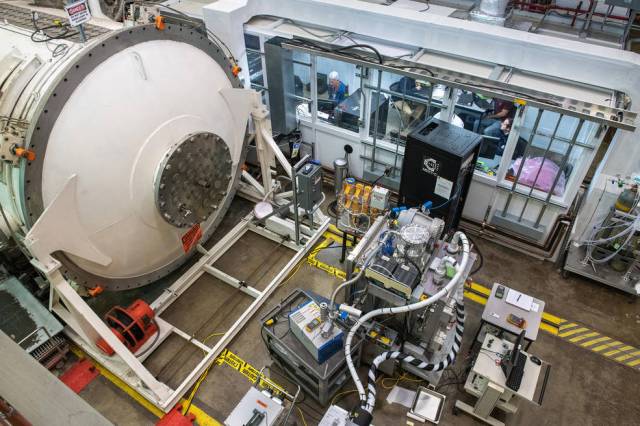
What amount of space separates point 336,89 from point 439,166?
2589 mm

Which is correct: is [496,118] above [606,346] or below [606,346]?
above

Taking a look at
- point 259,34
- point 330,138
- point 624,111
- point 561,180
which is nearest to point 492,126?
point 561,180

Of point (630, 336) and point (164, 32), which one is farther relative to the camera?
point (630, 336)

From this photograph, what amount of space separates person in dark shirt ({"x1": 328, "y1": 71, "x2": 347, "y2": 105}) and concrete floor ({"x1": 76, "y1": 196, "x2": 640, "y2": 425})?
2588mm

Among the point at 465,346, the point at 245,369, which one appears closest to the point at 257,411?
the point at 245,369

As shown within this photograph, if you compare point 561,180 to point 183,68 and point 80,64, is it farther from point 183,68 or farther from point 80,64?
point 80,64

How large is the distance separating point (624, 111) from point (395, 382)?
379 cm

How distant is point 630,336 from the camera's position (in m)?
5.10

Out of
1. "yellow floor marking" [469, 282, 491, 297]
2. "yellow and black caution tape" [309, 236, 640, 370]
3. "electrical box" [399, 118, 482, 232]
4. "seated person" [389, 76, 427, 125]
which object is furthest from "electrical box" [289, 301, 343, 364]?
"seated person" [389, 76, 427, 125]

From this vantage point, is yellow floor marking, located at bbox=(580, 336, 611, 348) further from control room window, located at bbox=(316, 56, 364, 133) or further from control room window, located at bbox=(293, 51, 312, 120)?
control room window, located at bbox=(293, 51, 312, 120)

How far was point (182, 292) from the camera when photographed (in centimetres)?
547

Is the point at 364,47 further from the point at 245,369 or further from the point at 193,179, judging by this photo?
the point at 245,369

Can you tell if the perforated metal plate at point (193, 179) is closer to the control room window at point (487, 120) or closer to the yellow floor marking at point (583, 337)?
the control room window at point (487, 120)

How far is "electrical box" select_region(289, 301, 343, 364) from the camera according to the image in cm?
398
